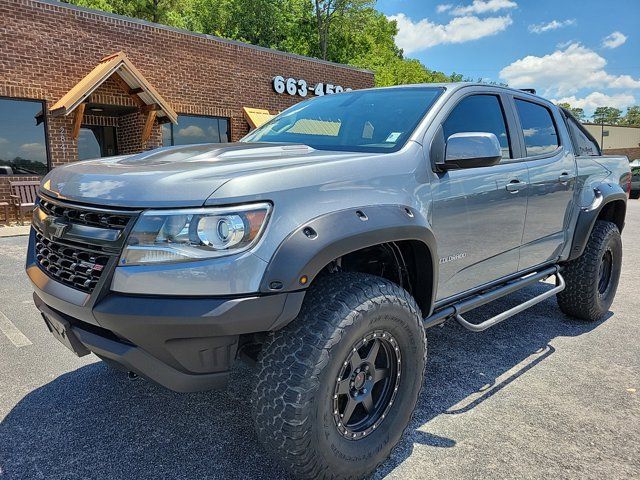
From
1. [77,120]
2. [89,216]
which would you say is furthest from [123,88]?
[89,216]

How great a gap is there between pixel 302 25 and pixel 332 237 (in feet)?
116

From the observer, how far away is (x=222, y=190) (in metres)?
1.87

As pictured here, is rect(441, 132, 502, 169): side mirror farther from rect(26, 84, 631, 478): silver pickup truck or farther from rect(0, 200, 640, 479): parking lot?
rect(0, 200, 640, 479): parking lot

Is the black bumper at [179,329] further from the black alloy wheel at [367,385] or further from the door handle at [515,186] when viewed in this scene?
the door handle at [515,186]

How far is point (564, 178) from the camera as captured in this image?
3.92 meters

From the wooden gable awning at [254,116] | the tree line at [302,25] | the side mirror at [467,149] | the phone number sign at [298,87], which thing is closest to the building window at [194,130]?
the wooden gable awning at [254,116]

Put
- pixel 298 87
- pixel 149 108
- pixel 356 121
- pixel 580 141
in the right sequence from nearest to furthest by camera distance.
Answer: pixel 356 121 < pixel 580 141 < pixel 149 108 < pixel 298 87

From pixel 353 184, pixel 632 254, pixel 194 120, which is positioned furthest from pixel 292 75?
pixel 353 184

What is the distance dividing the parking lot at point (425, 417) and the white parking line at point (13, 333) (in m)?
0.02

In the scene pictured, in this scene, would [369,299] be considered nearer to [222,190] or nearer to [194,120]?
[222,190]

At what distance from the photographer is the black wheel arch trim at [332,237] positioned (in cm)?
187

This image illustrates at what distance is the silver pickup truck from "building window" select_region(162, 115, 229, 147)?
37.3 ft

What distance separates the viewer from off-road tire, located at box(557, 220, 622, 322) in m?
4.26

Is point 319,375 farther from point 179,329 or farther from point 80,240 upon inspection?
point 80,240
